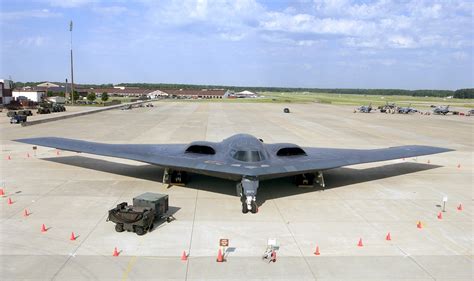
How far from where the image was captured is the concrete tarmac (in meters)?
10.1

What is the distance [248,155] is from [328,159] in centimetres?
432

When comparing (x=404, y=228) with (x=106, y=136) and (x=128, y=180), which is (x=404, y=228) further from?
(x=106, y=136)

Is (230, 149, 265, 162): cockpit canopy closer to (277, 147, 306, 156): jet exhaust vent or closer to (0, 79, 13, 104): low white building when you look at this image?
(277, 147, 306, 156): jet exhaust vent

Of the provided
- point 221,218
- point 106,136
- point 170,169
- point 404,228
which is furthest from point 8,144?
point 404,228

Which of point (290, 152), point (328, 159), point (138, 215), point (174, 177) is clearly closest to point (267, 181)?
point (290, 152)

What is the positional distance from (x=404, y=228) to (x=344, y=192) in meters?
4.63

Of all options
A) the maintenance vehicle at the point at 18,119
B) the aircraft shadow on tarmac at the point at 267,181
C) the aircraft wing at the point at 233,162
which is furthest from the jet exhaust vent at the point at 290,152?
the maintenance vehicle at the point at 18,119

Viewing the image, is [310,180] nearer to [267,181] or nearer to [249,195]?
[267,181]

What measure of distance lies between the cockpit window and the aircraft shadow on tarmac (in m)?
1.66

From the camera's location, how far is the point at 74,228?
12703 mm

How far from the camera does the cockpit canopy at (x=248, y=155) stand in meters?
16.7

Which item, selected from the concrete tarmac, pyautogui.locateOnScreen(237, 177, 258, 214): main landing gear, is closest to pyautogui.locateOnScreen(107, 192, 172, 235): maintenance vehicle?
the concrete tarmac

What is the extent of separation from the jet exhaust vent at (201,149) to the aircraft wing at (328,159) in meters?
3.62

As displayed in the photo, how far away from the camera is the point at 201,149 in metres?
19.0
